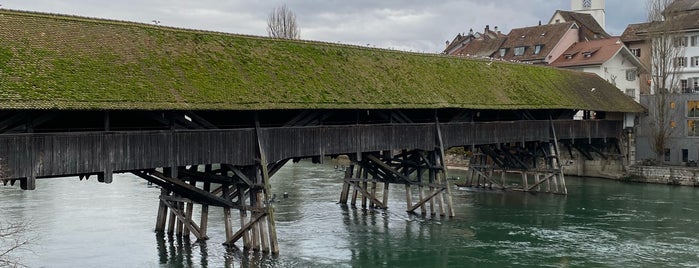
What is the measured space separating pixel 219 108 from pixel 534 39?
43.1 meters

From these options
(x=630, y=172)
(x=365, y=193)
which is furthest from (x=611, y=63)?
(x=365, y=193)

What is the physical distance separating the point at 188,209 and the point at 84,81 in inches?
260

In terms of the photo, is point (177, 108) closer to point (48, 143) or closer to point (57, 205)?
point (48, 143)

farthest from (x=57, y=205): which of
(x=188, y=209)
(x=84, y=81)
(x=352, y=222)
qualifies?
(x=84, y=81)

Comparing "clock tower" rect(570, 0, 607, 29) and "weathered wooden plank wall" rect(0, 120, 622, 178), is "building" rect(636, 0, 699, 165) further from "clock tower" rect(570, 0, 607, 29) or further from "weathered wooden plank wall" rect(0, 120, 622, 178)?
"clock tower" rect(570, 0, 607, 29)

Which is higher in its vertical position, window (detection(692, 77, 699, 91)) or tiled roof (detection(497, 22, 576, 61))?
tiled roof (detection(497, 22, 576, 61))

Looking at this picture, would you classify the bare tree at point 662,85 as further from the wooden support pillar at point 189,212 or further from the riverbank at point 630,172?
the wooden support pillar at point 189,212

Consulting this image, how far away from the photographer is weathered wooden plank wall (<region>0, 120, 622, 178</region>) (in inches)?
650

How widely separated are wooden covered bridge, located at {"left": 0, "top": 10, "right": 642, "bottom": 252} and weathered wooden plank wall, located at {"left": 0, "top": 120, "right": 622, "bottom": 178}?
0.03 meters

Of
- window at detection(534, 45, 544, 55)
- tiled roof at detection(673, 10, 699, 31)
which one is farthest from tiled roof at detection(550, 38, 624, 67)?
tiled roof at detection(673, 10, 699, 31)

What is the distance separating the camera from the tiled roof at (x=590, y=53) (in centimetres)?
5072

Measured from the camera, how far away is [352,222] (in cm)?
2692

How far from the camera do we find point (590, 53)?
52438 millimetres

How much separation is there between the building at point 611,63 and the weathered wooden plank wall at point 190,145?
24891 millimetres
